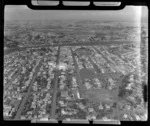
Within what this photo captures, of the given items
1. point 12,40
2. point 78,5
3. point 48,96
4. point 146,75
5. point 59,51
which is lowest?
point 48,96

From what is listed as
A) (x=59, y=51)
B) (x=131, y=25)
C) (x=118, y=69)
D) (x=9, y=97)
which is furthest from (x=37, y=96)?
(x=131, y=25)

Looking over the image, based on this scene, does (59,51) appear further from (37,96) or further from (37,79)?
(37,96)

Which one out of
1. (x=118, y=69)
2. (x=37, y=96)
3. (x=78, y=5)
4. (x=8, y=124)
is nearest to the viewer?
(x=78, y=5)

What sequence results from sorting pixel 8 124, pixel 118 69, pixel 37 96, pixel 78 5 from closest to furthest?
pixel 78 5 → pixel 8 124 → pixel 37 96 → pixel 118 69

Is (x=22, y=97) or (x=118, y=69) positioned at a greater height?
(x=118, y=69)

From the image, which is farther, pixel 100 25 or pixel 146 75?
pixel 100 25

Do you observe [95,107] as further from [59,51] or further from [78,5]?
[78,5]
